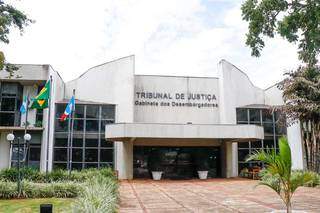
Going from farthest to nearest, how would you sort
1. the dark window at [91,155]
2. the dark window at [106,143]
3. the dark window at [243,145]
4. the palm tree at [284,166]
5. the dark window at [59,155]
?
the dark window at [243,145] < the dark window at [106,143] < the dark window at [91,155] < the dark window at [59,155] < the palm tree at [284,166]

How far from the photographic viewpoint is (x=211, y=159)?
26.4 meters

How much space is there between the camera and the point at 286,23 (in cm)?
830

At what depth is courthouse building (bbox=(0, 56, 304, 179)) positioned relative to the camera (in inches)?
963

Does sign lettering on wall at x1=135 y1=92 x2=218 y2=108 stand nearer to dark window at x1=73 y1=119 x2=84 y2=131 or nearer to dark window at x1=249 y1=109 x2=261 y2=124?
dark window at x1=249 y1=109 x2=261 y2=124

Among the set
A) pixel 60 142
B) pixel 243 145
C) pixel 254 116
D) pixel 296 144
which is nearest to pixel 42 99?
pixel 60 142

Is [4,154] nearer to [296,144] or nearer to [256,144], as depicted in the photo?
[256,144]

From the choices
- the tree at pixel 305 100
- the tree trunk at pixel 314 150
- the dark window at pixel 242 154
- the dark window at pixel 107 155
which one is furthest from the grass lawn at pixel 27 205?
the dark window at pixel 242 154

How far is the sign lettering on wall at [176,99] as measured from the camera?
26062mm

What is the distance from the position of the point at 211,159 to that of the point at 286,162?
1845 centimetres

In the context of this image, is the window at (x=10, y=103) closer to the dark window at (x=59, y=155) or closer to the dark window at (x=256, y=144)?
the dark window at (x=59, y=155)

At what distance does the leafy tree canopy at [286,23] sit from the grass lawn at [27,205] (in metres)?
7.41

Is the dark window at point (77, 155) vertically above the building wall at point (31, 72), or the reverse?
the building wall at point (31, 72)

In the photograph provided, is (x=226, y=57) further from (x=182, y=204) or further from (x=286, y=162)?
(x=286, y=162)

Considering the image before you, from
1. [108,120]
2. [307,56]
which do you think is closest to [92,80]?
[108,120]
